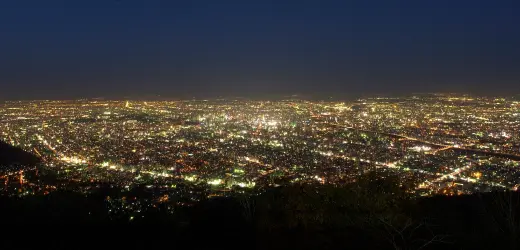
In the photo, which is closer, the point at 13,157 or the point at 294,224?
the point at 294,224

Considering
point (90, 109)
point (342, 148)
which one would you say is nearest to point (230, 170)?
point (342, 148)

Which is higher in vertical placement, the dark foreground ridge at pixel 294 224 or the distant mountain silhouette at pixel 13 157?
the dark foreground ridge at pixel 294 224

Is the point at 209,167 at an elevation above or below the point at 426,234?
below

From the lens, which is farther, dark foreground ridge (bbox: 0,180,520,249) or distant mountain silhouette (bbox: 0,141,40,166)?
distant mountain silhouette (bbox: 0,141,40,166)

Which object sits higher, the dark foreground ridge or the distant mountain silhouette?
the dark foreground ridge

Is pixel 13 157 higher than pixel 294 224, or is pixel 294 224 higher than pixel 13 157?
pixel 294 224

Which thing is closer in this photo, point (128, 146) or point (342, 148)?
point (342, 148)

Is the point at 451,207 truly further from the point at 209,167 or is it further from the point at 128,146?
the point at 128,146

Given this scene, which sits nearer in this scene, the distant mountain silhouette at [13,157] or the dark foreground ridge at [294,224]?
the dark foreground ridge at [294,224]
